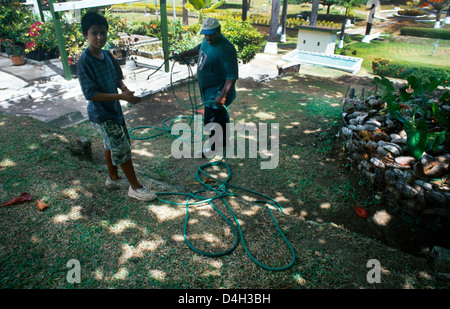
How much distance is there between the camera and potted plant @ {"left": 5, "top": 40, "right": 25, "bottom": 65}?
9.53m

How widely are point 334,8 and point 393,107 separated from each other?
40.4 meters

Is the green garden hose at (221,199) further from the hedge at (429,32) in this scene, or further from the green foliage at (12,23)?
the hedge at (429,32)

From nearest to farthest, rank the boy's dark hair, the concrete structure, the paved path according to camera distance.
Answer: the boy's dark hair
the paved path
the concrete structure

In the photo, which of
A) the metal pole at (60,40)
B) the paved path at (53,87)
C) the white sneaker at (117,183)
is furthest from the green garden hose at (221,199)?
the metal pole at (60,40)

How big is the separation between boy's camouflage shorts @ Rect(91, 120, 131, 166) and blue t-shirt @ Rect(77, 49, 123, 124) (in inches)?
2.6

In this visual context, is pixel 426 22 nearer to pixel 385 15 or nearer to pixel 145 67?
pixel 385 15

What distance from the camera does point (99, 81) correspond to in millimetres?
2848

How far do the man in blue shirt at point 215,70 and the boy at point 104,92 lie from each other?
1.45 m

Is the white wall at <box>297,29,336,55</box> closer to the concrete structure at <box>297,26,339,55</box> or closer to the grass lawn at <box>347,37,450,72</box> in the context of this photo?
the concrete structure at <box>297,26,339,55</box>

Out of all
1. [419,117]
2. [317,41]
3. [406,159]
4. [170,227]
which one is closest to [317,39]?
[317,41]

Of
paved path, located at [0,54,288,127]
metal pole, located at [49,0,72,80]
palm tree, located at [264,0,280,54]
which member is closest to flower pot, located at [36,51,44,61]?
paved path, located at [0,54,288,127]

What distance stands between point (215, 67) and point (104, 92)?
1.83 m

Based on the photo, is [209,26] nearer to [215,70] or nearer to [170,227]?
[215,70]

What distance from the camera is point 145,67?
10344mm
